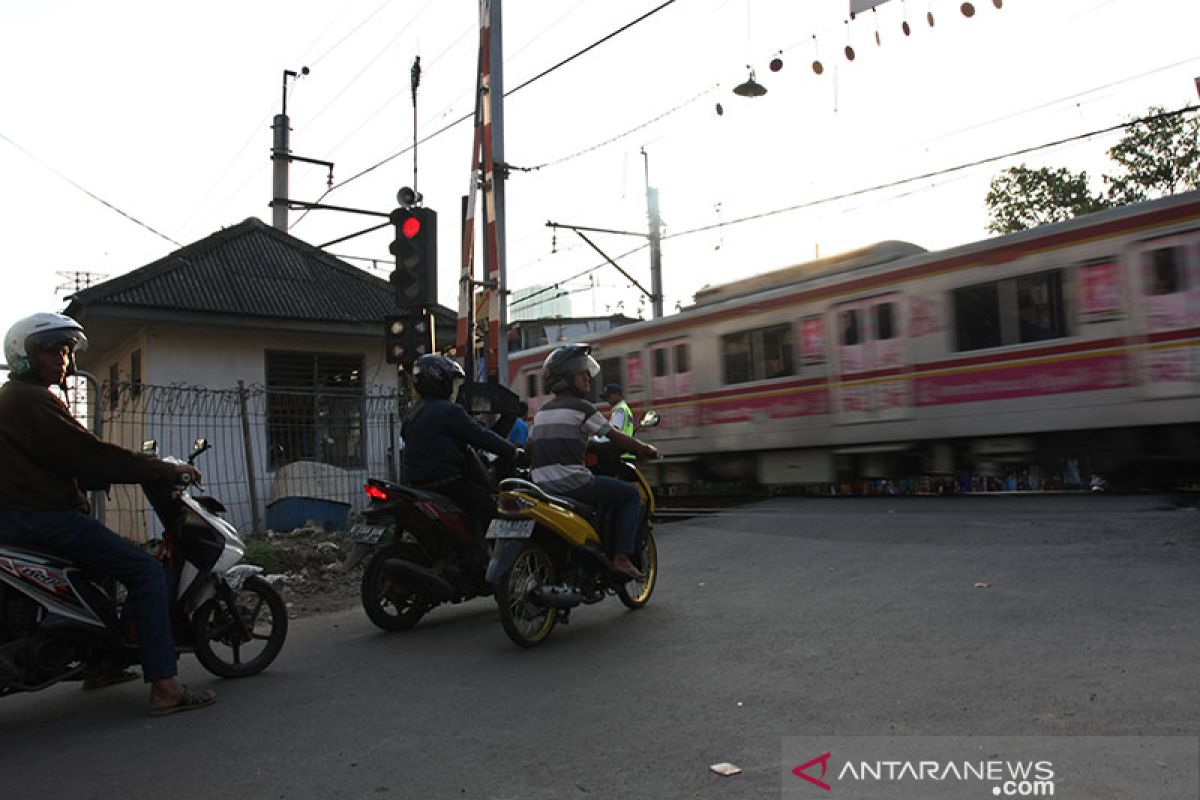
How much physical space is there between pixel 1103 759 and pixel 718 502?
11.0m

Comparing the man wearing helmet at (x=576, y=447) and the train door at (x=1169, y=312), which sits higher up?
the train door at (x=1169, y=312)

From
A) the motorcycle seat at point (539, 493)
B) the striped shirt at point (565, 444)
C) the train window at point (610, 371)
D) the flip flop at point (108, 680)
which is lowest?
the flip flop at point (108, 680)

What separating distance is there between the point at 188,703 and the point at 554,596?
6.41 feet

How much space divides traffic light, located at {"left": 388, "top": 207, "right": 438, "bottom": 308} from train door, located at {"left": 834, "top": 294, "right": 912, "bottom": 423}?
6.76m

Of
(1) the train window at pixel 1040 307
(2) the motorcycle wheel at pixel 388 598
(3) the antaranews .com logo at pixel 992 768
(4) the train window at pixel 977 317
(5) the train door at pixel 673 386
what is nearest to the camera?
(3) the antaranews .com logo at pixel 992 768

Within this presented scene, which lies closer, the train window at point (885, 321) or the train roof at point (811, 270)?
the train window at point (885, 321)

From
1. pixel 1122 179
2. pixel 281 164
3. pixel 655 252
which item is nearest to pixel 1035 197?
pixel 1122 179

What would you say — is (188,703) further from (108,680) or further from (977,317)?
(977,317)

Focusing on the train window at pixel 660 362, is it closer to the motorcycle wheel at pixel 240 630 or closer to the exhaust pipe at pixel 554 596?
the exhaust pipe at pixel 554 596

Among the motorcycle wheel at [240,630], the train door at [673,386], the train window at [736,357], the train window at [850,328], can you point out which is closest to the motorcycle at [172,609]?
the motorcycle wheel at [240,630]

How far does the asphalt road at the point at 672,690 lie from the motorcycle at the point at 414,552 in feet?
0.81

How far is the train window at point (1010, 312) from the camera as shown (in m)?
11.2

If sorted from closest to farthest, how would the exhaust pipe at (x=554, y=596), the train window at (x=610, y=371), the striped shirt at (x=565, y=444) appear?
the exhaust pipe at (x=554, y=596) < the striped shirt at (x=565, y=444) < the train window at (x=610, y=371)

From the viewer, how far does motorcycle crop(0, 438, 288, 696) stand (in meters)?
4.02
